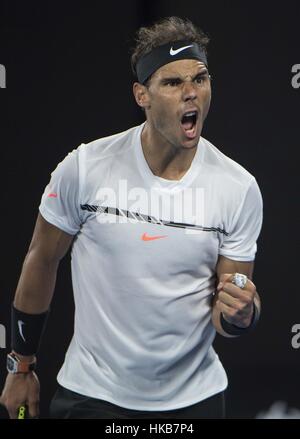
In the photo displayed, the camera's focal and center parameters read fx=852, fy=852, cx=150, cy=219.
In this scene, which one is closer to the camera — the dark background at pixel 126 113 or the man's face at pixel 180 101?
the man's face at pixel 180 101

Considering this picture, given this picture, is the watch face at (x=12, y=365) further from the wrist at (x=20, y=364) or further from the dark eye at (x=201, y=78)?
the dark eye at (x=201, y=78)

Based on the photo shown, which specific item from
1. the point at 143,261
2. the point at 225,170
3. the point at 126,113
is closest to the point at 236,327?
the point at 143,261

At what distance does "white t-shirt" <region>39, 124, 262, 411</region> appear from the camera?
2.47 m

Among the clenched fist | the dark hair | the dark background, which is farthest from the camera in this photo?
the dark background

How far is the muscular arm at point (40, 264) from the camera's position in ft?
8.29

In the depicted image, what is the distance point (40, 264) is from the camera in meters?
2.54

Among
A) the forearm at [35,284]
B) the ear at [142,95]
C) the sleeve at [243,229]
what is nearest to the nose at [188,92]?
the ear at [142,95]

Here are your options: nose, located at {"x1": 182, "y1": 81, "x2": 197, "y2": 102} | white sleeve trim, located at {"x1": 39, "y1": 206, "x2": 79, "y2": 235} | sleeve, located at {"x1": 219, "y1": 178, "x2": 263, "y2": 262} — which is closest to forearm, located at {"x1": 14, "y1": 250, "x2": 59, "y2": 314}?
white sleeve trim, located at {"x1": 39, "y1": 206, "x2": 79, "y2": 235}

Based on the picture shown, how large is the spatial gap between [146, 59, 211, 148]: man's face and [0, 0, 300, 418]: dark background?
622 millimetres

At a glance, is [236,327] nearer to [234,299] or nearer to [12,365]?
[234,299]

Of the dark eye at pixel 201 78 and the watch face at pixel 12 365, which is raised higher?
the dark eye at pixel 201 78

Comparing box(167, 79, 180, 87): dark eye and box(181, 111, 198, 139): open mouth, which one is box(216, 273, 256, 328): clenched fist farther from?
box(167, 79, 180, 87): dark eye

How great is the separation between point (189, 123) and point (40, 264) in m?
0.61

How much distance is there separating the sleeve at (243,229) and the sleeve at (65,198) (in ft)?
1.49
